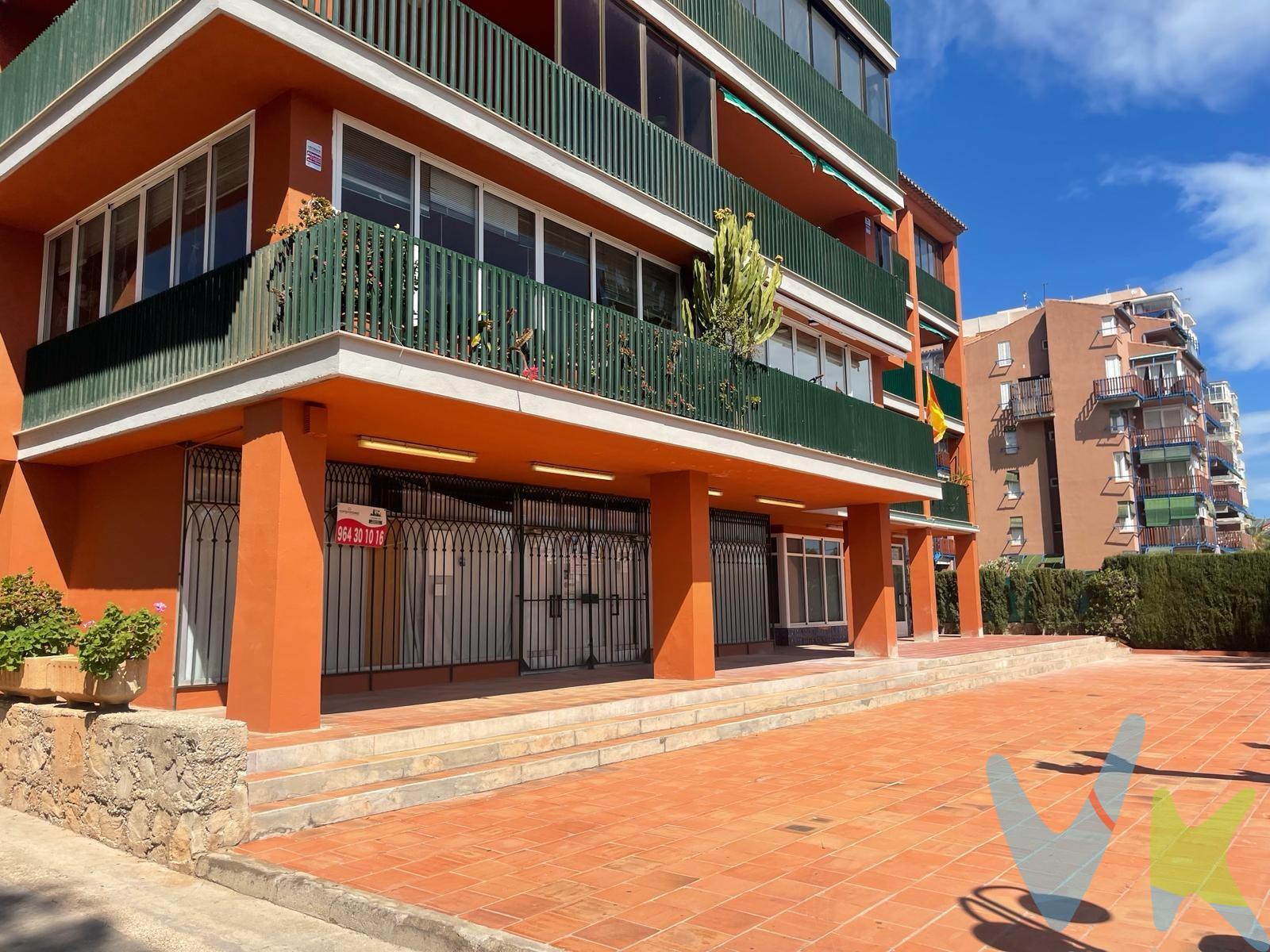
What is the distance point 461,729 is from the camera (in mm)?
8539

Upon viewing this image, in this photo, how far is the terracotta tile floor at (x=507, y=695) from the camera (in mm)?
8703

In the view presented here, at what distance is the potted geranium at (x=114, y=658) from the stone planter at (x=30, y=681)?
0.43 m

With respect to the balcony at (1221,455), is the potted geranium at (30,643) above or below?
below

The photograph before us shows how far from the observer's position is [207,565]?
10734 millimetres

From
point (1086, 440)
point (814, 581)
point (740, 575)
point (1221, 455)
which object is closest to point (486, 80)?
point (740, 575)

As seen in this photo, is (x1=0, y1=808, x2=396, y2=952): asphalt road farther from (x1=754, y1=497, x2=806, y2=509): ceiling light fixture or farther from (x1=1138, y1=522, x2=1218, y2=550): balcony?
(x1=1138, y1=522, x2=1218, y2=550): balcony

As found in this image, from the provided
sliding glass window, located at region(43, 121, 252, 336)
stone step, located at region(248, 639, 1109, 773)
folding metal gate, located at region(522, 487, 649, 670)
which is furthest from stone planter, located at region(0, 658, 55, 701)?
folding metal gate, located at region(522, 487, 649, 670)

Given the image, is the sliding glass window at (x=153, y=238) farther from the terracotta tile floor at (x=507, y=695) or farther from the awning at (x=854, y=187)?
the awning at (x=854, y=187)

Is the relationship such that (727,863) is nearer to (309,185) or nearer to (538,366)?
(538,366)

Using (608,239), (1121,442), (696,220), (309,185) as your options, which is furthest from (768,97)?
(1121,442)

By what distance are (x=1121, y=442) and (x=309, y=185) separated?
52842 mm

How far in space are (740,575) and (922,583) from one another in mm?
7315

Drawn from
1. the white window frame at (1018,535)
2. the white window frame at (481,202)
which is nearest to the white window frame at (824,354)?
the white window frame at (481,202)

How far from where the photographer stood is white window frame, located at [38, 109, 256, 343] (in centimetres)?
942
